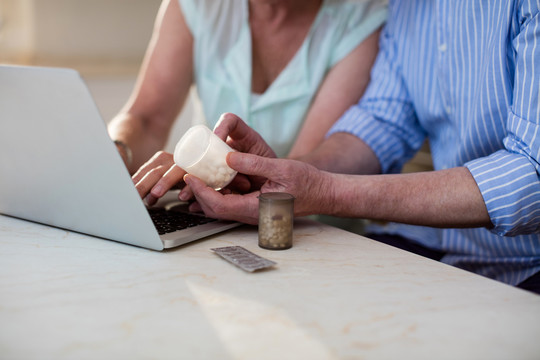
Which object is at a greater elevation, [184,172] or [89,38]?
[89,38]

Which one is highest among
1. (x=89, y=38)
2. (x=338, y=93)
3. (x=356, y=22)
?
(x=89, y=38)

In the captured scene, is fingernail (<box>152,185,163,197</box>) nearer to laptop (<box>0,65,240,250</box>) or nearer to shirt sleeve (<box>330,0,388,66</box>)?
laptop (<box>0,65,240,250</box>)

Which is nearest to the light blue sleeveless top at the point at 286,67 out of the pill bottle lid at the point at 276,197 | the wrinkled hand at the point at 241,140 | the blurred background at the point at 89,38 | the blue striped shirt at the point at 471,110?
the blue striped shirt at the point at 471,110

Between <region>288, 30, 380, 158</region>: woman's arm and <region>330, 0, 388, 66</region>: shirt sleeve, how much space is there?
2 centimetres

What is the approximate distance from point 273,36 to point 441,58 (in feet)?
1.96

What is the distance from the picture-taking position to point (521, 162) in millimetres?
988

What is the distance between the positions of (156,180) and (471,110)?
2.43 ft

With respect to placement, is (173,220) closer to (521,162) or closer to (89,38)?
A: (521,162)

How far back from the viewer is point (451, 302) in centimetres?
66

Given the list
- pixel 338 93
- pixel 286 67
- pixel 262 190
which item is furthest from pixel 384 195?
pixel 286 67

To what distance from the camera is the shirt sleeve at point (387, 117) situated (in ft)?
4.89

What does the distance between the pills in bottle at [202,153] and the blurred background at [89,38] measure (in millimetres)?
2064

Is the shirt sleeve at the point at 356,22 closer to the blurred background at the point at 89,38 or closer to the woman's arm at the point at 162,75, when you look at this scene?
the woman's arm at the point at 162,75

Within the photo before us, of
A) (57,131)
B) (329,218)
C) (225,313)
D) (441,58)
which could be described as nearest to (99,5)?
(329,218)
